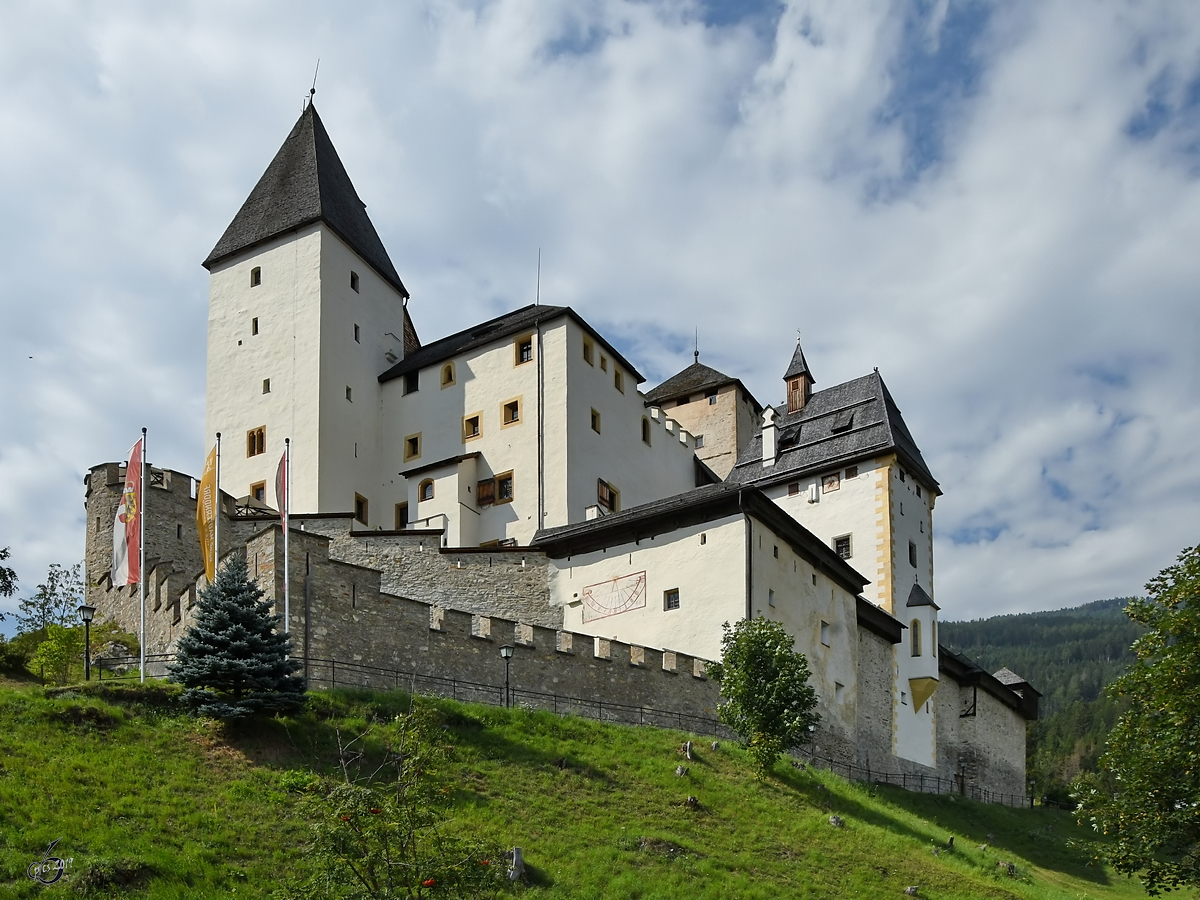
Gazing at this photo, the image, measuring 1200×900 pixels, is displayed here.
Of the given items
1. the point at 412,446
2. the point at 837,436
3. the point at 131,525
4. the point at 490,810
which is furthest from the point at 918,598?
the point at 131,525

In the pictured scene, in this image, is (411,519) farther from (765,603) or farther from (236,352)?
(765,603)

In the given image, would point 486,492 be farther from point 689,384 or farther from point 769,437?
point 689,384

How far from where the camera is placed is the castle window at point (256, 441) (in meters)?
52.3

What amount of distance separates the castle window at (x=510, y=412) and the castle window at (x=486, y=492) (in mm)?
2312

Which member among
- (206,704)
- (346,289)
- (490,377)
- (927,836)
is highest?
(346,289)

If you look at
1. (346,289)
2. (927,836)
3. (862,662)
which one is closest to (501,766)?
(927,836)

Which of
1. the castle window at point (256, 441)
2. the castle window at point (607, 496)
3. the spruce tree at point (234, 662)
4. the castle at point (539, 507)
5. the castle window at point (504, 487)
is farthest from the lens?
the castle window at point (256, 441)

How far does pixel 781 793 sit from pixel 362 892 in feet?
54.9

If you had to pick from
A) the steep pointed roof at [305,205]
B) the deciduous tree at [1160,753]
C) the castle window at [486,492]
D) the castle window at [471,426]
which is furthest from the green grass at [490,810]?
the steep pointed roof at [305,205]

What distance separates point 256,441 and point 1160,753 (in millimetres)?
35495

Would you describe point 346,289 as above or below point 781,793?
above

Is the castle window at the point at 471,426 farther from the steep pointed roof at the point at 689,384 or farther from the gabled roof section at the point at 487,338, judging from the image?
the steep pointed roof at the point at 689,384

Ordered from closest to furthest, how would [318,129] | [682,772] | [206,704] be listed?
[206,704], [682,772], [318,129]

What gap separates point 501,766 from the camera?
1115 inches
